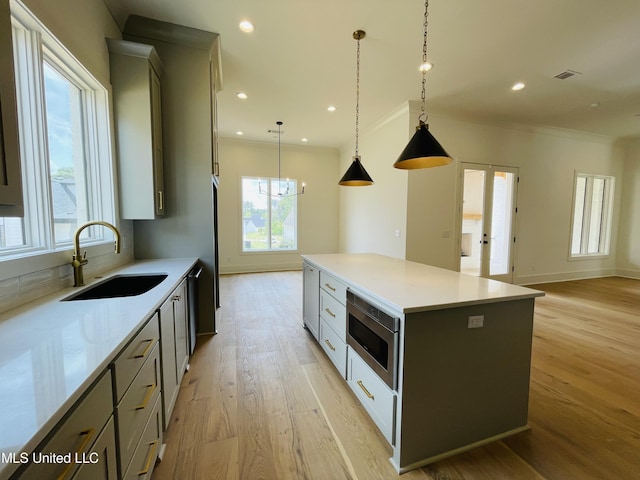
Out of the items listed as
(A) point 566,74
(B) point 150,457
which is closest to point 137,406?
(B) point 150,457

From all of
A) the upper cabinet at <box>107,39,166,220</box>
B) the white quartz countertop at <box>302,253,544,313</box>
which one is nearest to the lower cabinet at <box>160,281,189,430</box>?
the upper cabinet at <box>107,39,166,220</box>

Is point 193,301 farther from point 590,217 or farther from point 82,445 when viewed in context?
point 590,217

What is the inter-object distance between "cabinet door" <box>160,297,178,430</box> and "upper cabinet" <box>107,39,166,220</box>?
47.6 inches

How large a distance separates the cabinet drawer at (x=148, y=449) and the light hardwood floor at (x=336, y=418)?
0.18 meters

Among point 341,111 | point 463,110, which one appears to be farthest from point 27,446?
point 463,110

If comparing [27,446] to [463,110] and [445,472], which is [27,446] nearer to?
[445,472]

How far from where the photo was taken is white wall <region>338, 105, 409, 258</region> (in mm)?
4434

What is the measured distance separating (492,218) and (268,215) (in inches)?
192

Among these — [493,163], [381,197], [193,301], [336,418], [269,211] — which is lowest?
[336,418]

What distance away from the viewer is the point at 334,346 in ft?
7.38

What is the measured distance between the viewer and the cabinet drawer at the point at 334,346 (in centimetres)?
205

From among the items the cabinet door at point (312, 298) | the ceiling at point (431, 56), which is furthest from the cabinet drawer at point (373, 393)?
the ceiling at point (431, 56)

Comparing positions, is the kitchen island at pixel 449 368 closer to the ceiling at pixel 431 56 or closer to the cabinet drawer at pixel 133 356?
the cabinet drawer at pixel 133 356

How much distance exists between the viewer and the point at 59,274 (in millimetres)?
1595
